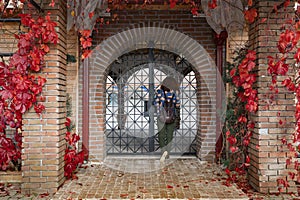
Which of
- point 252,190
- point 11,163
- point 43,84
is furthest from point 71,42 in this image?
point 252,190

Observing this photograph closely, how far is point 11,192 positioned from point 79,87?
230 cm

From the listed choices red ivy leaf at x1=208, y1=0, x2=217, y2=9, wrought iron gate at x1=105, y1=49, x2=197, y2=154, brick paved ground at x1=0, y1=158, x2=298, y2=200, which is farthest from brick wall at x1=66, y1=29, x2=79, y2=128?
red ivy leaf at x1=208, y1=0, x2=217, y2=9

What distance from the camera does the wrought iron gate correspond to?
6031mm

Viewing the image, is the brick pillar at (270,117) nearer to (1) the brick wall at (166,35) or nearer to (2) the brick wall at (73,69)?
(1) the brick wall at (166,35)

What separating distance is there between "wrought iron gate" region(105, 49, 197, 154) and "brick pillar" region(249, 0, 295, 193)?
2380mm

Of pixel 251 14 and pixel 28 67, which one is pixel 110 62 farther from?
pixel 251 14

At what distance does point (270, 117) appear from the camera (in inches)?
145

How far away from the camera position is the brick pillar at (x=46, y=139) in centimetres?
371

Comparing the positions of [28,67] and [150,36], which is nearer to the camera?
[28,67]

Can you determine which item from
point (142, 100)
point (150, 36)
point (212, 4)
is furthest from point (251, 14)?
point (142, 100)

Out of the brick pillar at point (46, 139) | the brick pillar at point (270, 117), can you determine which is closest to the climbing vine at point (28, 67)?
the brick pillar at point (46, 139)

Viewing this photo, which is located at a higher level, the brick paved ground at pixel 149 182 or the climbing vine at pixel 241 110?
the climbing vine at pixel 241 110

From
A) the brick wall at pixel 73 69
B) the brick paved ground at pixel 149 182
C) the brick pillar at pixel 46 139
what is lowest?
the brick paved ground at pixel 149 182

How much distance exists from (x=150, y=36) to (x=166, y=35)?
0.33 m
